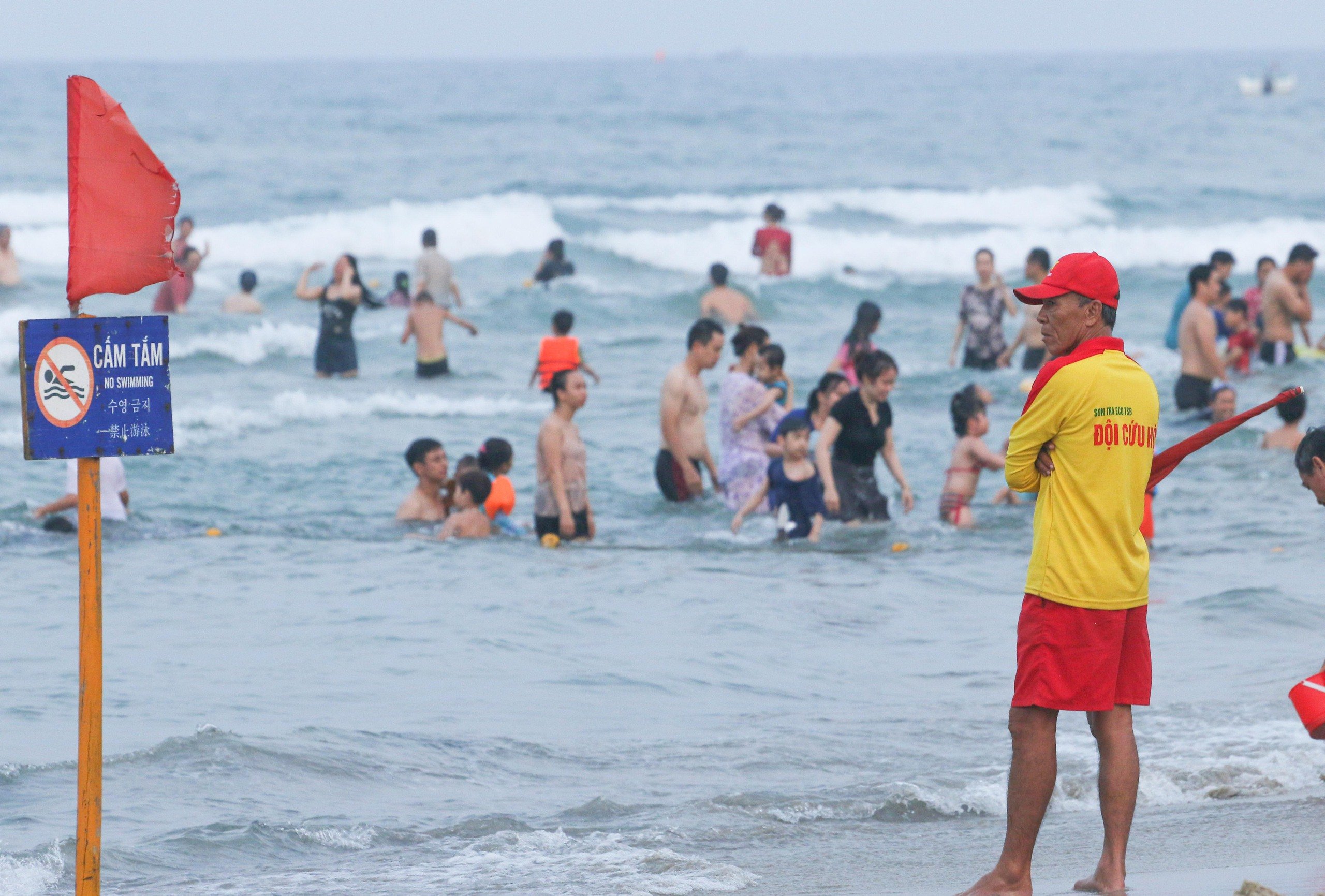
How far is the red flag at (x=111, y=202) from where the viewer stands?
3.75m

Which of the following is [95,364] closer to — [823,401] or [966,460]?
[823,401]

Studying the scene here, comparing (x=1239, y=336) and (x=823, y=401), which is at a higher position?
(x=1239, y=336)

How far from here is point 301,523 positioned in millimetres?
12094

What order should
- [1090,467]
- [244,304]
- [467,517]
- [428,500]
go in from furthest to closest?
1. [244,304]
2. [428,500]
3. [467,517]
4. [1090,467]

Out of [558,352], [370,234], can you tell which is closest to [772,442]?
[558,352]

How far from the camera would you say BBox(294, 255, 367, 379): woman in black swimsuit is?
1611 centimetres

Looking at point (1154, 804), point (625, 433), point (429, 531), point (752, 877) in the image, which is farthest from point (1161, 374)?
point (752, 877)

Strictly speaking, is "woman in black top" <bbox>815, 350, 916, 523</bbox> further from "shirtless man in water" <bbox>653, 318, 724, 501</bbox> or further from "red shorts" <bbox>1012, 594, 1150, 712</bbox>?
"red shorts" <bbox>1012, 594, 1150, 712</bbox>

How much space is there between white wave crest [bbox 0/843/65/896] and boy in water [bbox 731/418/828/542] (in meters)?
5.69

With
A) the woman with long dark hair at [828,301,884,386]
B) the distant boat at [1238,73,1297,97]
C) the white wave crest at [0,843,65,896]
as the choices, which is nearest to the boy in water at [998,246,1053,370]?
the woman with long dark hair at [828,301,884,386]

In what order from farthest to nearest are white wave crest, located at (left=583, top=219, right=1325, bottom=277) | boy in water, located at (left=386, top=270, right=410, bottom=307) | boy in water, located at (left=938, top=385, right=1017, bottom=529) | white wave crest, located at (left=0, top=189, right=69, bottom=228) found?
white wave crest, located at (left=0, top=189, right=69, bottom=228)
white wave crest, located at (left=583, top=219, right=1325, bottom=277)
boy in water, located at (left=386, top=270, right=410, bottom=307)
boy in water, located at (left=938, top=385, right=1017, bottom=529)

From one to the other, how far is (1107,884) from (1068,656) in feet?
2.20

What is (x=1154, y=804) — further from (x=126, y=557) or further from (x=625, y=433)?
(x=625, y=433)

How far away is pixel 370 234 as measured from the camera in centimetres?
3600
